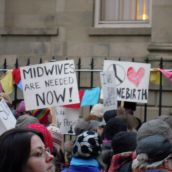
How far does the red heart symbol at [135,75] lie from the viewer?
890 centimetres

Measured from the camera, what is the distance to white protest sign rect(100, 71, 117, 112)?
828 cm

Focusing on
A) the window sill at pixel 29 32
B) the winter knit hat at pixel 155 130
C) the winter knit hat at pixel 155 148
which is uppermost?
the window sill at pixel 29 32

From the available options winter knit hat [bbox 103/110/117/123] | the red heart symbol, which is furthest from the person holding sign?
the red heart symbol

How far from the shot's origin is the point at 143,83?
891cm

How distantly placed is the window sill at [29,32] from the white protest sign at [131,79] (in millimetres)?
3673

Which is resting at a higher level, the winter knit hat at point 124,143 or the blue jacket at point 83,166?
the winter knit hat at point 124,143

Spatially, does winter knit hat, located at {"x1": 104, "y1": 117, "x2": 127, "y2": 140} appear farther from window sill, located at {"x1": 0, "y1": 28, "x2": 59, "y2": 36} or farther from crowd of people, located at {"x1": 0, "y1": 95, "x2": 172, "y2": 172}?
window sill, located at {"x1": 0, "y1": 28, "x2": 59, "y2": 36}

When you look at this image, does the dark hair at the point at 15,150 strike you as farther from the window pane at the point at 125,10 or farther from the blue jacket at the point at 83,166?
the window pane at the point at 125,10

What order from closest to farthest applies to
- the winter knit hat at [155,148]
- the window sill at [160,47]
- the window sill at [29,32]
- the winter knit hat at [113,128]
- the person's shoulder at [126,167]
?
the winter knit hat at [155,148], the person's shoulder at [126,167], the winter knit hat at [113,128], the window sill at [160,47], the window sill at [29,32]

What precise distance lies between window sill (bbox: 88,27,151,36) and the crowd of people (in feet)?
16.1

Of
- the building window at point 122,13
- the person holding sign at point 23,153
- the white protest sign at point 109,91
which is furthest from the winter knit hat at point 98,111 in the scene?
the person holding sign at point 23,153

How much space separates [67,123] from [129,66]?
122cm

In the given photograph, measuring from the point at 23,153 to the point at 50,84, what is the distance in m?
5.24

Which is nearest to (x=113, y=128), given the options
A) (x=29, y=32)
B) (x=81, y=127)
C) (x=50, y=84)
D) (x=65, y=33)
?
(x=81, y=127)
